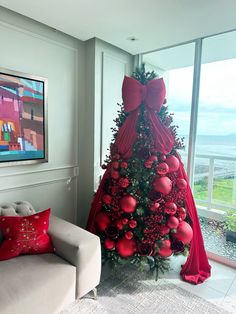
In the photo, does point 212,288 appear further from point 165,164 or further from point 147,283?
point 165,164

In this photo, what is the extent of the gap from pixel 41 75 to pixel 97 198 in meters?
1.38

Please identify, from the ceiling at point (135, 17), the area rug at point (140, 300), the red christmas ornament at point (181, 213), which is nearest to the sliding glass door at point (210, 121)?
the ceiling at point (135, 17)

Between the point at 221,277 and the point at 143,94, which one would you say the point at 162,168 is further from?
the point at 221,277

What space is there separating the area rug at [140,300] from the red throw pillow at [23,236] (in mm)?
550

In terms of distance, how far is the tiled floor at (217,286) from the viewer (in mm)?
1900

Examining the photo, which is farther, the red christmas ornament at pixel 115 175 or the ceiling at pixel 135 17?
the red christmas ornament at pixel 115 175

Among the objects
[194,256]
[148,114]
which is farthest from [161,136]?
[194,256]

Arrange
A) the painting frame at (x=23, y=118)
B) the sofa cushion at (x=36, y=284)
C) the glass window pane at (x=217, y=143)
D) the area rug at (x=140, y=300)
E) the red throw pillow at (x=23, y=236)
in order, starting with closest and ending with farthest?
the sofa cushion at (x=36, y=284), the red throw pillow at (x=23, y=236), the area rug at (x=140, y=300), the painting frame at (x=23, y=118), the glass window pane at (x=217, y=143)

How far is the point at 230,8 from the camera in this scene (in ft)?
5.94

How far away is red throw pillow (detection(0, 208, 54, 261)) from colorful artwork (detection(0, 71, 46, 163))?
24.0 inches

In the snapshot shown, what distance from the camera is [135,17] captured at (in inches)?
78.9

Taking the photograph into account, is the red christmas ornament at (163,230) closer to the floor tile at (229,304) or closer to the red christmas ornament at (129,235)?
the red christmas ornament at (129,235)

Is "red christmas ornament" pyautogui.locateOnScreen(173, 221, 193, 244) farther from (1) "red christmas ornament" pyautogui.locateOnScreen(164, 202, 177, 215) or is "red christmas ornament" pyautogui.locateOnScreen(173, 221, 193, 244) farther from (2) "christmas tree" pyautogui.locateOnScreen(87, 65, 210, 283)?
(1) "red christmas ornament" pyautogui.locateOnScreen(164, 202, 177, 215)

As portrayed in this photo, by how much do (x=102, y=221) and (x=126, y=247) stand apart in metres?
0.32
